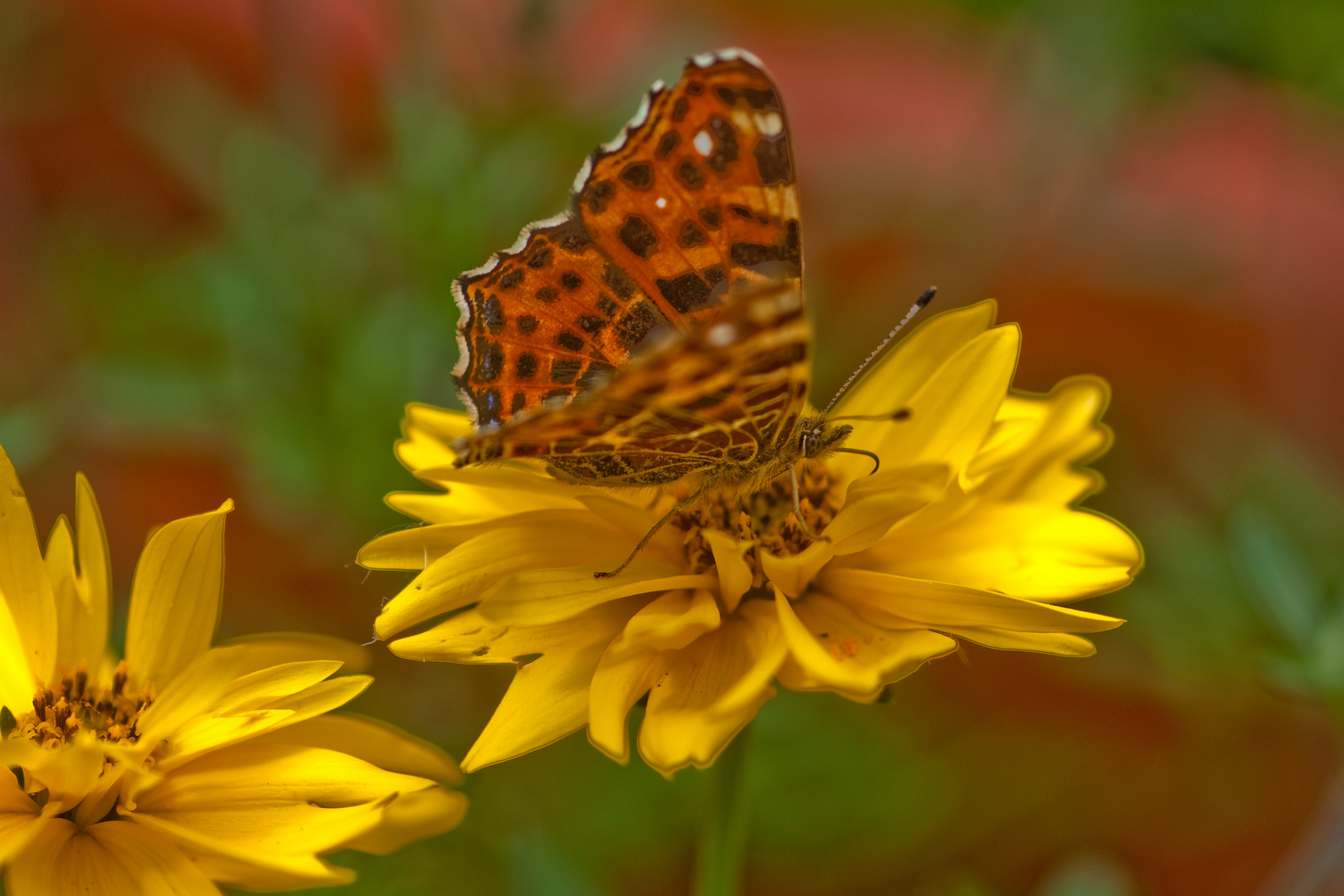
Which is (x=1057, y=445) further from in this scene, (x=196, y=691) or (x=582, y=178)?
(x=196, y=691)

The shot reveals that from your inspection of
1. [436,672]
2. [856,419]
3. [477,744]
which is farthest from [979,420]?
[436,672]

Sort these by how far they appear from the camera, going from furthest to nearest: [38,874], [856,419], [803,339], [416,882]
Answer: [416,882] → [856,419] → [803,339] → [38,874]

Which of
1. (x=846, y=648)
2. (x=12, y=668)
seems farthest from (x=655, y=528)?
(x=12, y=668)

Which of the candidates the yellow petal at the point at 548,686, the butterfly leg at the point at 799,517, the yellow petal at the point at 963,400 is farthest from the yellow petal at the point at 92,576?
the yellow petal at the point at 963,400

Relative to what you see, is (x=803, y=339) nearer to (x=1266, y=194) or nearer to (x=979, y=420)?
(x=979, y=420)

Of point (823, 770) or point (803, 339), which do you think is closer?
point (803, 339)

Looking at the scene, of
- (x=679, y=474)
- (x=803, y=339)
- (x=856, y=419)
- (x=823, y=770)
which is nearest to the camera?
(x=803, y=339)

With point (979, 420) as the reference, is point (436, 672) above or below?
below

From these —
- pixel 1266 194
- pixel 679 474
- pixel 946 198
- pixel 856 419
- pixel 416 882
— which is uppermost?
pixel 1266 194

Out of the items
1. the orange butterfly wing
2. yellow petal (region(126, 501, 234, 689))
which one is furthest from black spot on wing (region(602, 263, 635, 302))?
yellow petal (region(126, 501, 234, 689))
